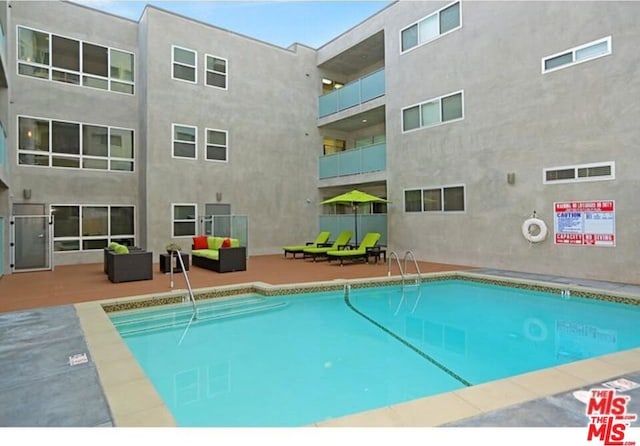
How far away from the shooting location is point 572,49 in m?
9.10

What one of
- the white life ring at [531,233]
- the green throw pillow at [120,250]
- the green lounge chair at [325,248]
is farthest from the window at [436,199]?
the green throw pillow at [120,250]

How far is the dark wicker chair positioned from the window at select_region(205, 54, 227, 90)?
805cm

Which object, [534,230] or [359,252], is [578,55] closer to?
[534,230]

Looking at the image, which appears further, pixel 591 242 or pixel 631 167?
pixel 591 242

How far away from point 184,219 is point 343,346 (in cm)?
999

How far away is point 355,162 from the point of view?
49.6 ft

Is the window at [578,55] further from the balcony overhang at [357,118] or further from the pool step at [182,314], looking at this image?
the pool step at [182,314]

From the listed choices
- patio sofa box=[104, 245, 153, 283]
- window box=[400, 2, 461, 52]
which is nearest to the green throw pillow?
patio sofa box=[104, 245, 153, 283]

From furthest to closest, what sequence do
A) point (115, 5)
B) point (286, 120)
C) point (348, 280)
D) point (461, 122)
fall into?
point (286, 120) → point (115, 5) → point (461, 122) → point (348, 280)

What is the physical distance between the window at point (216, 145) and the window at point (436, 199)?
688 centimetres

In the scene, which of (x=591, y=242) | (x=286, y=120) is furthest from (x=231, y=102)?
(x=591, y=242)

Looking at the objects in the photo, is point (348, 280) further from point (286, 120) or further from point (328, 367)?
point (286, 120)

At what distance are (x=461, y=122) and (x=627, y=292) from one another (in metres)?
6.27

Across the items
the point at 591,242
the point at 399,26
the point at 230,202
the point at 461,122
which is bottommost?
the point at 591,242
